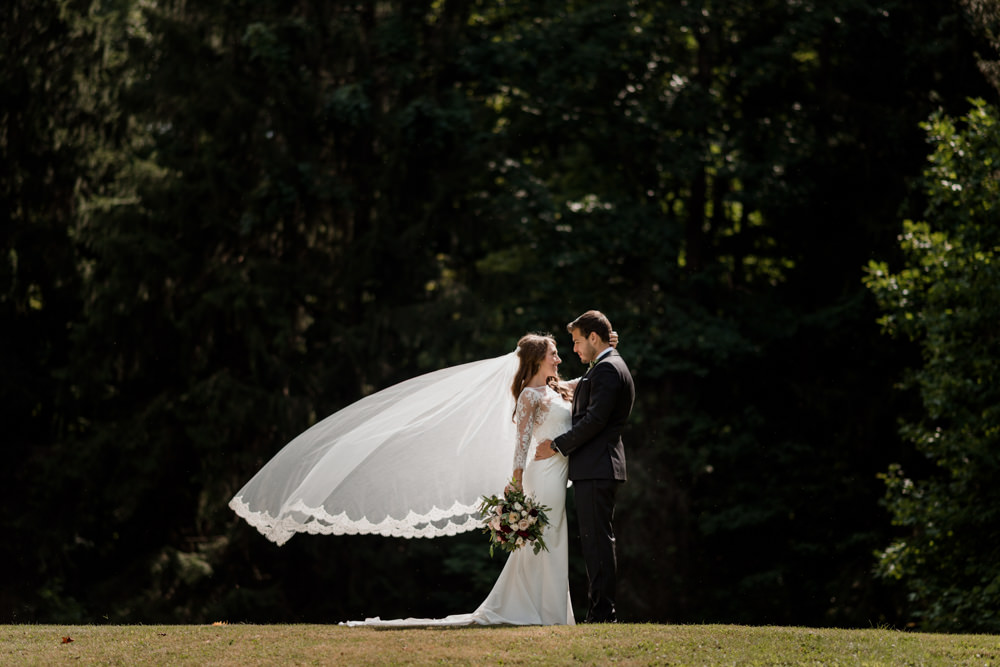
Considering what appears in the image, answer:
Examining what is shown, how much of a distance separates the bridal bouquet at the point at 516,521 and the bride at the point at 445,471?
162mm

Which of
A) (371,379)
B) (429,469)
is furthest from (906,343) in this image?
(429,469)

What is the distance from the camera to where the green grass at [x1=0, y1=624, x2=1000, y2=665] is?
746 cm

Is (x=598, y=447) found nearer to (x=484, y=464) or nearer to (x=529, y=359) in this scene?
(x=529, y=359)

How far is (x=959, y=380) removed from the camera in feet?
43.4

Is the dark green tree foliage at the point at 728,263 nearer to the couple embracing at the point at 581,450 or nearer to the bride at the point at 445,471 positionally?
the bride at the point at 445,471

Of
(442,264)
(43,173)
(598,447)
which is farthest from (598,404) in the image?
(43,173)

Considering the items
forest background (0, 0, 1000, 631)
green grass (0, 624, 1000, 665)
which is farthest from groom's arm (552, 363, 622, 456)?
forest background (0, 0, 1000, 631)

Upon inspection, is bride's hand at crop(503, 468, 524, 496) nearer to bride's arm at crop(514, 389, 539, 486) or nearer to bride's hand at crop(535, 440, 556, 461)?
bride's arm at crop(514, 389, 539, 486)

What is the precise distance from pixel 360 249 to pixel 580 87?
16.1 feet

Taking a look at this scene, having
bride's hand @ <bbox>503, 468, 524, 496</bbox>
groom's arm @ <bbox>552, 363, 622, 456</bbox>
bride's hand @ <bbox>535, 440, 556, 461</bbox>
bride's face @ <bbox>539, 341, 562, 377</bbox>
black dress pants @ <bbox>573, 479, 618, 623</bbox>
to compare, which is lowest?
black dress pants @ <bbox>573, 479, 618, 623</bbox>

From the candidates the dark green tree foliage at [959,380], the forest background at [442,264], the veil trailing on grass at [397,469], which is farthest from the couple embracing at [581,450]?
the forest background at [442,264]

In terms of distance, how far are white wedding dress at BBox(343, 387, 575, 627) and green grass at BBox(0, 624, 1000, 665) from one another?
11.9 inches

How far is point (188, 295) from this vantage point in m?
20.6

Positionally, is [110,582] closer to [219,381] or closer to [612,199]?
[219,381]
